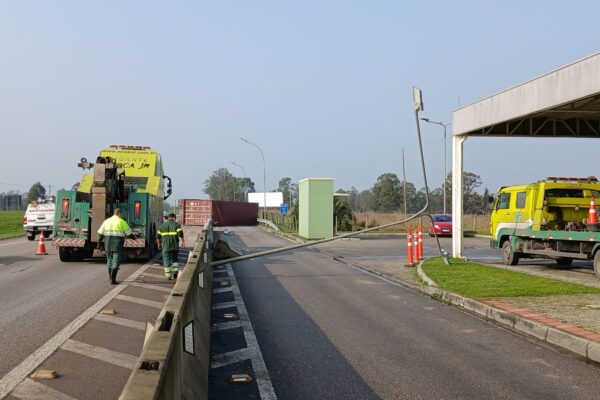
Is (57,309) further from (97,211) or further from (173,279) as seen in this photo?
(97,211)

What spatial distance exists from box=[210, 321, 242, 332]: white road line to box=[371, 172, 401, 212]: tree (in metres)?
89.0

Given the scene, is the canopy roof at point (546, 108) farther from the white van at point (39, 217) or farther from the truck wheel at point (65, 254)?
the white van at point (39, 217)

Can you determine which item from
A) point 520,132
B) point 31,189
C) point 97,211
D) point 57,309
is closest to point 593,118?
point 520,132

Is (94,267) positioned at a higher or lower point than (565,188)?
lower

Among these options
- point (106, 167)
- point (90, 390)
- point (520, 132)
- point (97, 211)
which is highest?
point (520, 132)

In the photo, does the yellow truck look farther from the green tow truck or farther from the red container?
the red container

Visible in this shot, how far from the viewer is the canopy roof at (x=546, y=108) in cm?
1369

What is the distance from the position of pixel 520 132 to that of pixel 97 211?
45.6 feet

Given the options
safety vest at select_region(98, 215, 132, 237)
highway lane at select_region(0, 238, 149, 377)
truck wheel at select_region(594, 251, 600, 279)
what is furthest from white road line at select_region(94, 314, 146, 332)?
truck wheel at select_region(594, 251, 600, 279)

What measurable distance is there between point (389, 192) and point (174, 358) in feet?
312

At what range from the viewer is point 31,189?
130 meters

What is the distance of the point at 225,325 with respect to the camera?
331 inches

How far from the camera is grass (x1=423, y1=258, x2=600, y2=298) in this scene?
1122 cm

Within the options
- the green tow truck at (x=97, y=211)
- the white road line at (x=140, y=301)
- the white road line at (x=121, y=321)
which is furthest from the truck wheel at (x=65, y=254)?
the white road line at (x=121, y=321)
